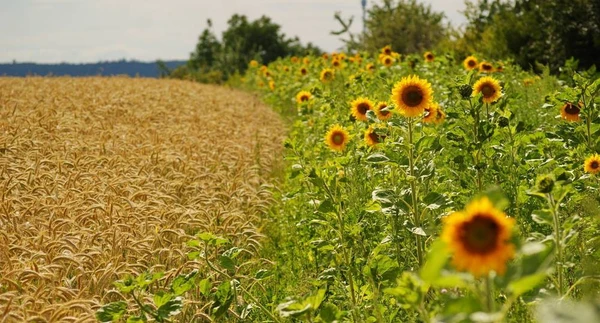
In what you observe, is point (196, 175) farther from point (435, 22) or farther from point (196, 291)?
point (435, 22)

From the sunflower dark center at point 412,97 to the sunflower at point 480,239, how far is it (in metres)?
2.56

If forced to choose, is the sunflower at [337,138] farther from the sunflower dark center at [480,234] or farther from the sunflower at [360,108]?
the sunflower dark center at [480,234]

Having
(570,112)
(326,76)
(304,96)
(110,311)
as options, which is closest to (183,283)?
(110,311)

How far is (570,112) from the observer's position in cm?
538

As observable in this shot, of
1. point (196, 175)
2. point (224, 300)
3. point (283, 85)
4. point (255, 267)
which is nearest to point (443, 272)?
point (224, 300)

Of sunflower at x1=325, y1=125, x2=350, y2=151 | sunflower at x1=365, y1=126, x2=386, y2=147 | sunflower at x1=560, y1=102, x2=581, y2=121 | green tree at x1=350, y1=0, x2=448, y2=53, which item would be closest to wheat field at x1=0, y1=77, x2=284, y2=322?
sunflower at x1=325, y1=125, x2=350, y2=151

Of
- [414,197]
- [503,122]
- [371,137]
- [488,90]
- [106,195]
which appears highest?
[488,90]

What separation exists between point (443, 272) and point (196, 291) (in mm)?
2508

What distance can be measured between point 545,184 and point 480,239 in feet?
2.98

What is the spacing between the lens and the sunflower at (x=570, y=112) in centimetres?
534

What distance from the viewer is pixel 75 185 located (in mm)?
5691

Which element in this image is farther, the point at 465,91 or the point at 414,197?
the point at 465,91

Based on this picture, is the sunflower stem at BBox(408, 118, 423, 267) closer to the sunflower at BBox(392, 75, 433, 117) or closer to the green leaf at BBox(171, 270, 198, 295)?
the sunflower at BBox(392, 75, 433, 117)

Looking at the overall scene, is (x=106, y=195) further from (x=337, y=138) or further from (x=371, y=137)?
(x=371, y=137)
